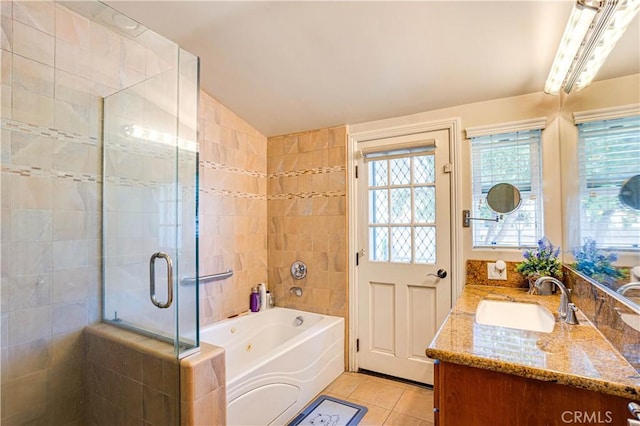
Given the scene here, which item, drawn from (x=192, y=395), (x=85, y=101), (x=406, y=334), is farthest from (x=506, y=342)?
(x=85, y=101)

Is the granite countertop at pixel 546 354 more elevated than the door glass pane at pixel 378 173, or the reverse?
the door glass pane at pixel 378 173

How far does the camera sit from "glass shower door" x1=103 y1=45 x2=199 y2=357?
1.51 metres

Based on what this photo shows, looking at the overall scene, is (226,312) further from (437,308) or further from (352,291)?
(437,308)

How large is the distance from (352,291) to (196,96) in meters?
1.85

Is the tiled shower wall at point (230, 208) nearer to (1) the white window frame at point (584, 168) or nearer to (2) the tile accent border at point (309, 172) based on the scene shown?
(2) the tile accent border at point (309, 172)

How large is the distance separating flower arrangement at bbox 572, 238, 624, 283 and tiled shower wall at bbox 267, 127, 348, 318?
1518mm

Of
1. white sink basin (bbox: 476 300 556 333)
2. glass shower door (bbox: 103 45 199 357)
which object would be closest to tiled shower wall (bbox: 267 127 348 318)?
white sink basin (bbox: 476 300 556 333)

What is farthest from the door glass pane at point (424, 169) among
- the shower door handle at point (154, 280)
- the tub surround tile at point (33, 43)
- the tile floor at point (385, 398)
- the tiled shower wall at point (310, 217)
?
the tub surround tile at point (33, 43)

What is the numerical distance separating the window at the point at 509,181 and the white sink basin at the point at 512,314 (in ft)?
1.80

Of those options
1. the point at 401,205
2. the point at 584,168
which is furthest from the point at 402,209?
the point at 584,168

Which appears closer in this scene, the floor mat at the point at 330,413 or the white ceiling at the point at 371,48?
the white ceiling at the point at 371,48

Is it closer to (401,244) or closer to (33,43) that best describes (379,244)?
(401,244)

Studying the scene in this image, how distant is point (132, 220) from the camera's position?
1.79 meters

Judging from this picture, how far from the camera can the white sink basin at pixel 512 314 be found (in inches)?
63.6
